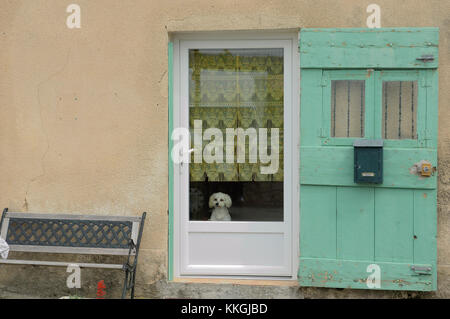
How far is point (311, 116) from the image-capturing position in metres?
3.87

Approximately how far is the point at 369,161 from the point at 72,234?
2.50 m

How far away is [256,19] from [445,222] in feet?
7.28

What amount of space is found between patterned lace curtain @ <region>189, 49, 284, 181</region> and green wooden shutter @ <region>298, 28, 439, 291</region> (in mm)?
335

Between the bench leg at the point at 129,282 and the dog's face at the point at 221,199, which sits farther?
the dog's face at the point at 221,199

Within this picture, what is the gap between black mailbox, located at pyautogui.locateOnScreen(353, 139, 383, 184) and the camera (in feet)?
12.2

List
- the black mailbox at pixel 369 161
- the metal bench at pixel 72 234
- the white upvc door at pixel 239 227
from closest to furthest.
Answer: the black mailbox at pixel 369 161, the metal bench at pixel 72 234, the white upvc door at pixel 239 227

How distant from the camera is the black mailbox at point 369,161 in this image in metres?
3.71

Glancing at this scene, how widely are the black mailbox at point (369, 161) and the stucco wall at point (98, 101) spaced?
0.99 m

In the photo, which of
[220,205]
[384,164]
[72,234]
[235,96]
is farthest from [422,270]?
[72,234]

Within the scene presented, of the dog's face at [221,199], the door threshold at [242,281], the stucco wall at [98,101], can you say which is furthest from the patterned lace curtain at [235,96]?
the door threshold at [242,281]

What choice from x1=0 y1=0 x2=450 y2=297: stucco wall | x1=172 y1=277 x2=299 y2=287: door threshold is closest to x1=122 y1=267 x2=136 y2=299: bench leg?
x1=0 y1=0 x2=450 y2=297: stucco wall

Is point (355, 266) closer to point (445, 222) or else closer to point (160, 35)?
point (445, 222)

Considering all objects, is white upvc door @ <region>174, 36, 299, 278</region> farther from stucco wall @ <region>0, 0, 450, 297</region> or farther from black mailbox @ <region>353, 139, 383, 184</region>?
black mailbox @ <region>353, 139, 383, 184</region>

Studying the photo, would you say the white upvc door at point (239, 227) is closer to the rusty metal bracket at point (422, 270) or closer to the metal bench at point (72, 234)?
the metal bench at point (72, 234)
